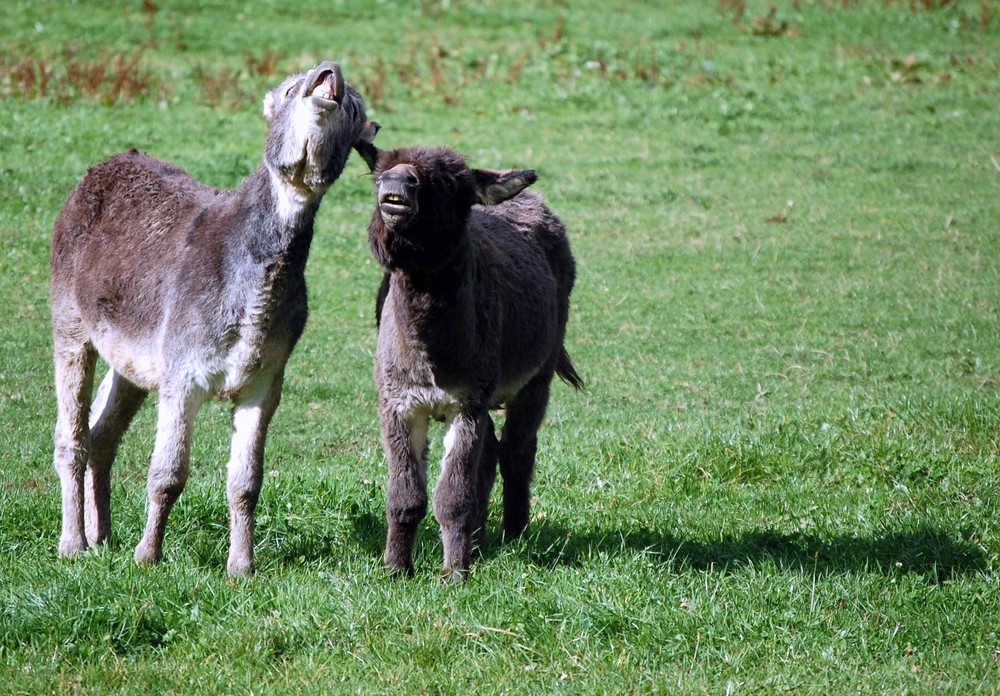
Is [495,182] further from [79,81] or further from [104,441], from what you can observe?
[79,81]

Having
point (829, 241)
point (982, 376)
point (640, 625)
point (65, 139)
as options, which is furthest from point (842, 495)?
point (65, 139)

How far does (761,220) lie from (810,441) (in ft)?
22.2

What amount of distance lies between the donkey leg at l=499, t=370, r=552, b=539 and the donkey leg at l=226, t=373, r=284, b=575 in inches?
60.8

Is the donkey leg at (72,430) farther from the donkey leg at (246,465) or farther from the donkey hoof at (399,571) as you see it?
the donkey hoof at (399,571)

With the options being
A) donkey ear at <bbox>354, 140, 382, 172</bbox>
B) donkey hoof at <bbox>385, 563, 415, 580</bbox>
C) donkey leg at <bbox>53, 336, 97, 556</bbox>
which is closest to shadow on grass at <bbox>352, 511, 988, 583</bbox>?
donkey hoof at <bbox>385, 563, 415, 580</bbox>

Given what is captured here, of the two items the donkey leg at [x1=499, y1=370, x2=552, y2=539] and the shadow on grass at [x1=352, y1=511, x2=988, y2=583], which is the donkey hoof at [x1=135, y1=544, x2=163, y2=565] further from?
the donkey leg at [x1=499, y1=370, x2=552, y2=539]

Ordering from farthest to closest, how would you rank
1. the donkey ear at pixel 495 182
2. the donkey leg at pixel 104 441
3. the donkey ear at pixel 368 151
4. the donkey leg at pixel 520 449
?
the donkey leg at pixel 520 449
the donkey leg at pixel 104 441
the donkey ear at pixel 495 182
the donkey ear at pixel 368 151

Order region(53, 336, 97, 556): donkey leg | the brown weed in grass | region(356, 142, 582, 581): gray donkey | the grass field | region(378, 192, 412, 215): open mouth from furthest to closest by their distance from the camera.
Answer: the brown weed in grass
region(53, 336, 97, 556): donkey leg
region(356, 142, 582, 581): gray donkey
region(378, 192, 412, 215): open mouth
the grass field

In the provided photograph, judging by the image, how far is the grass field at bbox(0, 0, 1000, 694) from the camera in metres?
4.95

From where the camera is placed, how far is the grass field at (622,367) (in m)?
4.95

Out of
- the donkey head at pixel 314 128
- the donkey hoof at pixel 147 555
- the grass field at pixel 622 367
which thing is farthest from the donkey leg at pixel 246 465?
the donkey head at pixel 314 128

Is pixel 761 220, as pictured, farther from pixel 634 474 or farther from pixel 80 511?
pixel 80 511

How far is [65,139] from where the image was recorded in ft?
46.4

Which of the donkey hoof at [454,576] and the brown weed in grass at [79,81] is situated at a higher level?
the brown weed in grass at [79,81]
